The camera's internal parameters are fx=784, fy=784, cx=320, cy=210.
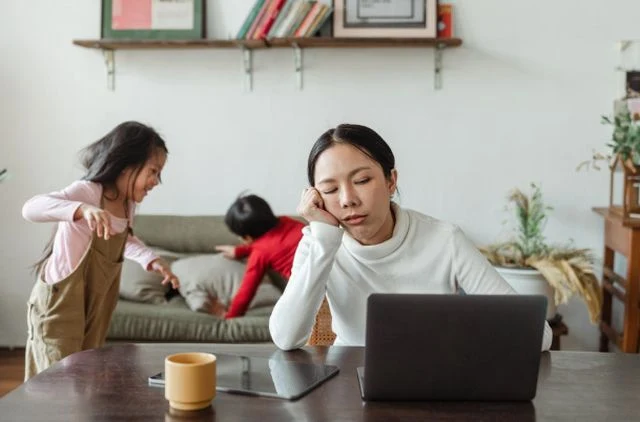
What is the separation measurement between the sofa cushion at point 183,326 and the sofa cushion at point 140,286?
0.11m

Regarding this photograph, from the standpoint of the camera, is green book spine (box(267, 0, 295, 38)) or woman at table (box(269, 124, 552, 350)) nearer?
woman at table (box(269, 124, 552, 350))

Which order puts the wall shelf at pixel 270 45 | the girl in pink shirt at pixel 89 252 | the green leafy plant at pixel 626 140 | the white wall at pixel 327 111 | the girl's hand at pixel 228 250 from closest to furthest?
the girl in pink shirt at pixel 89 252
the green leafy plant at pixel 626 140
the girl's hand at pixel 228 250
the wall shelf at pixel 270 45
the white wall at pixel 327 111

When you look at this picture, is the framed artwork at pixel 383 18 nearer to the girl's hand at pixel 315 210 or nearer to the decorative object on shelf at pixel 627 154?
the decorative object on shelf at pixel 627 154

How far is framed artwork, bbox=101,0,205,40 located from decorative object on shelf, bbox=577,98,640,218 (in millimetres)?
1940

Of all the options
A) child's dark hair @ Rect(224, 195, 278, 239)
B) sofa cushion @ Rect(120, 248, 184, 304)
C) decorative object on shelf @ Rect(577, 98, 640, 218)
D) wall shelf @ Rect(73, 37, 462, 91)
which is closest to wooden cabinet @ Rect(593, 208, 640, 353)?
decorative object on shelf @ Rect(577, 98, 640, 218)

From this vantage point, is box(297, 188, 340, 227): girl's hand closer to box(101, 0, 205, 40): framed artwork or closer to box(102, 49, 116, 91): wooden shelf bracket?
box(101, 0, 205, 40): framed artwork

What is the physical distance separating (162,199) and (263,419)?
2.94 m

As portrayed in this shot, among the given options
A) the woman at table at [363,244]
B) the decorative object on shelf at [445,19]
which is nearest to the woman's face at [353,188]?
the woman at table at [363,244]

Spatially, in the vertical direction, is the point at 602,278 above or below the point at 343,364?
below

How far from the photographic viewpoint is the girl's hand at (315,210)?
1.63m

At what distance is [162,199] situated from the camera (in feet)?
13.0

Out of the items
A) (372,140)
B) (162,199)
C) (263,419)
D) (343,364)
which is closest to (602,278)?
(162,199)

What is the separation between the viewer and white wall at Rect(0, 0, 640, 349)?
376 centimetres

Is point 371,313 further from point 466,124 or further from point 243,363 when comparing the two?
point 466,124
